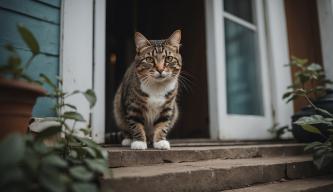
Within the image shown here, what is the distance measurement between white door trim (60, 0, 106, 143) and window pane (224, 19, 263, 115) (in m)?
1.68

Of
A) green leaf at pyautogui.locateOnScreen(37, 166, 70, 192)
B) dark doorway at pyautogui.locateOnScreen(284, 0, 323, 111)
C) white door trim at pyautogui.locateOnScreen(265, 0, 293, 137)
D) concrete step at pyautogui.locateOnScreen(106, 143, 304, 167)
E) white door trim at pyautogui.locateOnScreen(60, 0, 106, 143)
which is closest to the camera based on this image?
green leaf at pyautogui.locateOnScreen(37, 166, 70, 192)

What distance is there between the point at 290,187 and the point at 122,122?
1359 mm

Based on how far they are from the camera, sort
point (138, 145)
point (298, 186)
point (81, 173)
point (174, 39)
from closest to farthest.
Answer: point (81, 173)
point (298, 186)
point (138, 145)
point (174, 39)

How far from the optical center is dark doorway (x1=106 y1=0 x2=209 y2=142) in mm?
4047

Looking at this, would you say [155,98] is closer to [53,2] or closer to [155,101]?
[155,101]

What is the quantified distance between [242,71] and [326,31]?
137 cm

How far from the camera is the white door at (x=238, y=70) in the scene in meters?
3.31

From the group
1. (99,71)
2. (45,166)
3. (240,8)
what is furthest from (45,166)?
(240,8)

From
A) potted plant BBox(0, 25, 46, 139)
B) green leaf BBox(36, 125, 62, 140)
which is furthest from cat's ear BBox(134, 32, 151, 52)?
green leaf BBox(36, 125, 62, 140)

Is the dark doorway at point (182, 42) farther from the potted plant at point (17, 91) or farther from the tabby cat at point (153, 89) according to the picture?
the potted plant at point (17, 91)

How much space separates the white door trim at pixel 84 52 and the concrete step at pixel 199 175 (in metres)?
0.78

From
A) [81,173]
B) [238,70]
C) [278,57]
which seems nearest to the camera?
[81,173]

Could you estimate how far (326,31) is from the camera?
13.6 ft

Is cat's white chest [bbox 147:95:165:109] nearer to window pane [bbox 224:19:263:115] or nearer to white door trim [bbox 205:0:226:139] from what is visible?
white door trim [bbox 205:0:226:139]
